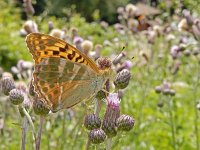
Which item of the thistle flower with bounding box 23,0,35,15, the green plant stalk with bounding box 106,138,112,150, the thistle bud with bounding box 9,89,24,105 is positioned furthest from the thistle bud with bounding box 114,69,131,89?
the thistle flower with bounding box 23,0,35,15

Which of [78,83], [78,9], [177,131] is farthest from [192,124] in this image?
[78,9]

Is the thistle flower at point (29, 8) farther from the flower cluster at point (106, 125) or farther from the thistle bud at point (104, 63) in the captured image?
the flower cluster at point (106, 125)

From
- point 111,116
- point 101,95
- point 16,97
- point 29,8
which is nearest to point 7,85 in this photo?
point 16,97

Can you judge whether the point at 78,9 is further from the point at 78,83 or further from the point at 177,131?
the point at 78,83

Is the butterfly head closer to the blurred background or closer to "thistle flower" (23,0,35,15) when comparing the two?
the blurred background

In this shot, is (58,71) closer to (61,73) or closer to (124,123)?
(61,73)

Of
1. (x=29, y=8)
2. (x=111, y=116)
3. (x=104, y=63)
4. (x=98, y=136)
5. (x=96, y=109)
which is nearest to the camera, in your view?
(x=98, y=136)
